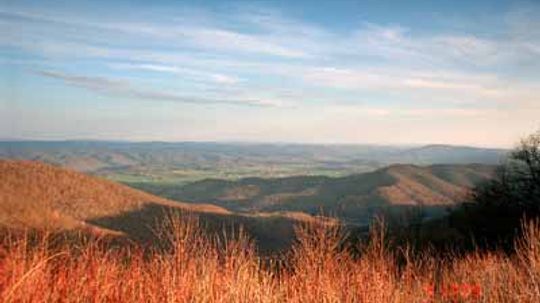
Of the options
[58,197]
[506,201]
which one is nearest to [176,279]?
[506,201]

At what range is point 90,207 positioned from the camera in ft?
314

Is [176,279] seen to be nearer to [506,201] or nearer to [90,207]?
[506,201]

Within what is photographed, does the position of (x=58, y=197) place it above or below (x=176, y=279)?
below

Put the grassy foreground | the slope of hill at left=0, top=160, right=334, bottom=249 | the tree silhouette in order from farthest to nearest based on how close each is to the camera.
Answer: the slope of hill at left=0, top=160, right=334, bottom=249, the tree silhouette, the grassy foreground

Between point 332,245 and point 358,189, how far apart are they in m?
174

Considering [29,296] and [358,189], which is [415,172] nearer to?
[358,189]

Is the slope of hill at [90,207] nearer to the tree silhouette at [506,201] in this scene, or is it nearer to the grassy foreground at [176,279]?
the tree silhouette at [506,201]

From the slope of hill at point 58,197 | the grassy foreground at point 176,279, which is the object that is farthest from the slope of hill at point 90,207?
the grassy foreground at point 176,279

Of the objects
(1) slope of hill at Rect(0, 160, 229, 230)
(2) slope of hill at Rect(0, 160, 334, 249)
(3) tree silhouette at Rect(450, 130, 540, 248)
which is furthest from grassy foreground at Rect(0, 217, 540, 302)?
(2) slope of hill at Rect(0, 160, 334, 249)

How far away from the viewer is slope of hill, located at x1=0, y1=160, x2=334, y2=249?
8256 cm

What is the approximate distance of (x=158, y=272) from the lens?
766cm

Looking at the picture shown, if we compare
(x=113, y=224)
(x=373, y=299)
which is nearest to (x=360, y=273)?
(x=373, y=299)

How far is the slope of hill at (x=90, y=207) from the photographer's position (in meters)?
82.6

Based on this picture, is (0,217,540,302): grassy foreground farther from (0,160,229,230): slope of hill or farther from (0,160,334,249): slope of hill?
(0,160,334,249): slope of hill
